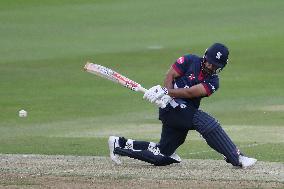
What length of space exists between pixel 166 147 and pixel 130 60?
64.0 feet

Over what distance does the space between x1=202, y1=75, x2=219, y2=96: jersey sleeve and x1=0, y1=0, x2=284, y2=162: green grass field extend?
Result: 5.46ft

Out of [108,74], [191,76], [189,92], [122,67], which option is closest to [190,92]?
[189,92]

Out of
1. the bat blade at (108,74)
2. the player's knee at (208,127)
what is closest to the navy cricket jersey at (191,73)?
the player's knee at (208,127)

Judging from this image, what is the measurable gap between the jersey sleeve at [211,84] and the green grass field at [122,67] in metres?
1.66

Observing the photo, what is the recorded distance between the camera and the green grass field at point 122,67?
680 inches

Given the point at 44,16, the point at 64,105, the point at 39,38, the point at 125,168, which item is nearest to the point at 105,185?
the point at 125,168

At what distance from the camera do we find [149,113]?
21.5 metres

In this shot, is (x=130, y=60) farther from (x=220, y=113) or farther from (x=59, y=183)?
(x=59, y=183)

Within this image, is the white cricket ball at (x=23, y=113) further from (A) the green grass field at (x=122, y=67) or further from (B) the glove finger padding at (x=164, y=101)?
(B) the glove finger padding at (x=164, y=101)

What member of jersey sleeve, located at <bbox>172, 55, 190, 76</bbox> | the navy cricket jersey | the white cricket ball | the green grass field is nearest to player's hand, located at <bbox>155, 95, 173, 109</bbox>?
the navy cricket jersey

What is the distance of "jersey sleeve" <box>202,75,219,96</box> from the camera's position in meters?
12.0

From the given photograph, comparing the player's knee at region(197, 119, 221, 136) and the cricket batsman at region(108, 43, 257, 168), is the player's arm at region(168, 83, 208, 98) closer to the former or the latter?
the cricket batsman at region(108, 43, 257, 168)

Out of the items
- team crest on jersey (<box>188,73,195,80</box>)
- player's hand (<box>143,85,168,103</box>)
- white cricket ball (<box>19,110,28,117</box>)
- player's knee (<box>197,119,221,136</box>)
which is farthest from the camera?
white cricket ball (<box>19,110,28,117</box>)

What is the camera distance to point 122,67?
3062 centimetres
